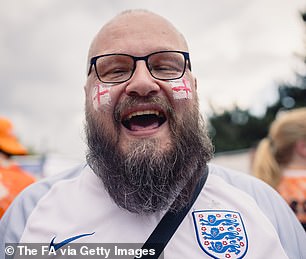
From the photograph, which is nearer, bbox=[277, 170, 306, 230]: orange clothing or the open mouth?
the open mouth

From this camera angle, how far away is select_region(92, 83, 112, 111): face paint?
1550 millimetres

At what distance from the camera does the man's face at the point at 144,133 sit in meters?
1.50

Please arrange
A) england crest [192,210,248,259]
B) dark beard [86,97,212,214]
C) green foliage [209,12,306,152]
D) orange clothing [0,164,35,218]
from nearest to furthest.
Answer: england crest [192,210,248,259] → dark beard [86,97,212,214] → orange clothing [0,164,35,218] → green foliage [209,12,306,152]

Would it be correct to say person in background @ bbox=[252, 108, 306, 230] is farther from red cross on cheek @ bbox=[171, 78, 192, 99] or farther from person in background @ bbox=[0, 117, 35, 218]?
person in background @ bbox=[0, 117, 35, 218]

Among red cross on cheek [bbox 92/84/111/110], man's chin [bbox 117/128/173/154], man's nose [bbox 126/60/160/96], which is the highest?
man's nose [bbox 126/60/160/96]

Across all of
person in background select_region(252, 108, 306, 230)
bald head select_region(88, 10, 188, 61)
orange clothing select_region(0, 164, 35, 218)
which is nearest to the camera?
bald head select_region(88, 10, 188, 61)

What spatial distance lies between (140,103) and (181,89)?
0.63ft

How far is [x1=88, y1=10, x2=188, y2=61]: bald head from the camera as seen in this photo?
1.59 metres

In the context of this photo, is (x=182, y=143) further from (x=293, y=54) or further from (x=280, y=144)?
(x=293, y=54)

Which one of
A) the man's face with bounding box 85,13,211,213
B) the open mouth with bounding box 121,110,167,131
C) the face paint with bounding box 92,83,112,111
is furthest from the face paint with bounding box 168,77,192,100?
the face paint with bounding box 92,83,112,111

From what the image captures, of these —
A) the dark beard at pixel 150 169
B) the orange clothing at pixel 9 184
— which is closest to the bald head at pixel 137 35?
the dark beard at pixel 150 169

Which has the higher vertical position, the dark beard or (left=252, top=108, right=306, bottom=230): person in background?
the dark beard

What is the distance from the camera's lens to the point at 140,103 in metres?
1.50

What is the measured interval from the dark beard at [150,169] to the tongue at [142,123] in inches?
2.4
